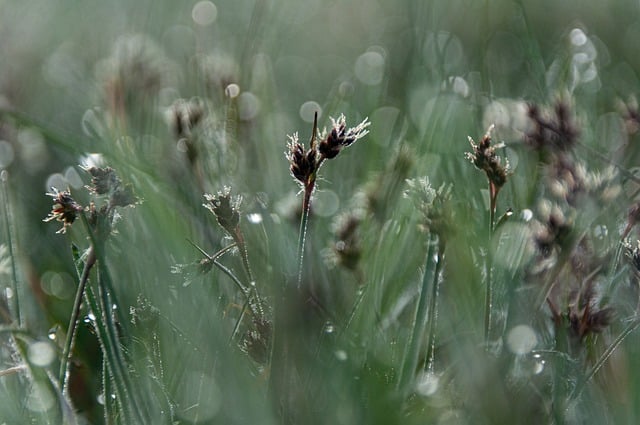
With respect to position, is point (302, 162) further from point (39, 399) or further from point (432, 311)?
point (39, 399)

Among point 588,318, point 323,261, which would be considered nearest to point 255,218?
point 323,261

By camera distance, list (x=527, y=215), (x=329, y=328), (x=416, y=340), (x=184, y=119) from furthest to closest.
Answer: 1. (x=184, y=119)
2. (x=527, y=215)
3. (x=329, y=328)
4. (x=416, y=340)

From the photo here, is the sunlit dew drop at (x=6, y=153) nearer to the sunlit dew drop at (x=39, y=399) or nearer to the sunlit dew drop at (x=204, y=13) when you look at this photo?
the sunlit dew drop at (x=39, y=399)

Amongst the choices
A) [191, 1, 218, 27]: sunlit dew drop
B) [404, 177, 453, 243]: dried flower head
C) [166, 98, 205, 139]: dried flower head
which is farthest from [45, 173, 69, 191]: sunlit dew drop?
[191, 1, 218, 27]: sunlit dew drop

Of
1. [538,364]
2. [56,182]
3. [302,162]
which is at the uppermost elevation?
[302,162]

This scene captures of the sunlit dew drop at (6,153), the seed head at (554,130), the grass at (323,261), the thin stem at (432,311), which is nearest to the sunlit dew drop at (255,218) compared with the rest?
the grass at (323,261)

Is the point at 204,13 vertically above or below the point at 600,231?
above

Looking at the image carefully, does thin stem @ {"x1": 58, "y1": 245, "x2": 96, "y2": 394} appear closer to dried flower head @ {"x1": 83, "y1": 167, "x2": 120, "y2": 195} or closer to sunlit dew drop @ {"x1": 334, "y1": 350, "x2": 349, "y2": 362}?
dried flower head @ {"x1": 83, "y1": 167, "x2": 120, "y2": 195}
